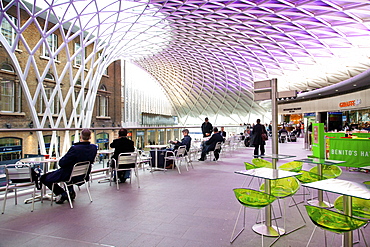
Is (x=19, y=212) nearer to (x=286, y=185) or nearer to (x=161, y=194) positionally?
(x=161, y=194)

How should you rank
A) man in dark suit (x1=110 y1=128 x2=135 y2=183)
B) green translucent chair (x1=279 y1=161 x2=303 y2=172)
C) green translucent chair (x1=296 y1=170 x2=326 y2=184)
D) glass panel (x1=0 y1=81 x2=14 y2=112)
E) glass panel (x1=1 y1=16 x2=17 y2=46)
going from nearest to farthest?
green translucent chair (x1=296 y1=170 x2=326 y2=184) → green translucent chair (x1=279 y1=161 x2=303 y2=172) → man in dark suit (x1=110 y1=128 x2=135 y2=183) → glass panel (x1=0 y1=81 x2=14 y2=112) → glass panel (x1=1 y1=16 x2=17 y2=46)

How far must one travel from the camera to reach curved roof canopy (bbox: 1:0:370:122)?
17.7 m

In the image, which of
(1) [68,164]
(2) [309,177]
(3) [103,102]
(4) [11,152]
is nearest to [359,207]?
(2) [309,177]

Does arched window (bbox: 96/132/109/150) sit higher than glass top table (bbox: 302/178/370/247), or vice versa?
arched window (bbox: 96/132/109/150)

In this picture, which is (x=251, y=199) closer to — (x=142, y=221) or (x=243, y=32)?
(x=142, y=221)

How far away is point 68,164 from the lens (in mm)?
5289

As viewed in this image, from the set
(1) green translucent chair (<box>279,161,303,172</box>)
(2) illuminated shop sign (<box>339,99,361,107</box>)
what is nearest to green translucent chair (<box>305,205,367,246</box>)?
(1) green translucent chair (<box>279,161,303,172</box>)

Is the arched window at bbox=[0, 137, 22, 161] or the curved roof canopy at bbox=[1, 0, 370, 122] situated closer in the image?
the arched window at bbox=[0, 137, 22, 161]

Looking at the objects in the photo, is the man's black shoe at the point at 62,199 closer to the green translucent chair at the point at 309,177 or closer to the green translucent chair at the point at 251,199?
the green translucent chair at the point at 251,199

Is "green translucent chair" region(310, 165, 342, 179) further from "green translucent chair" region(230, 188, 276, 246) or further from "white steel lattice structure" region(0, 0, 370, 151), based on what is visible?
"white steel lattice structure" region(0, 0, 370, 151)

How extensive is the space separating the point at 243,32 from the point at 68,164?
22.8 metres

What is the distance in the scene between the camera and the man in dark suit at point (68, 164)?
5.23 metres

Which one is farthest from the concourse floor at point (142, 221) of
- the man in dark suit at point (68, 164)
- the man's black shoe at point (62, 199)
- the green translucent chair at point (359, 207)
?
the green translucent chair at point (359, 207)

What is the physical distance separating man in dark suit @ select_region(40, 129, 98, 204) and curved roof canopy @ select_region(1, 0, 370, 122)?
47.9 ft
